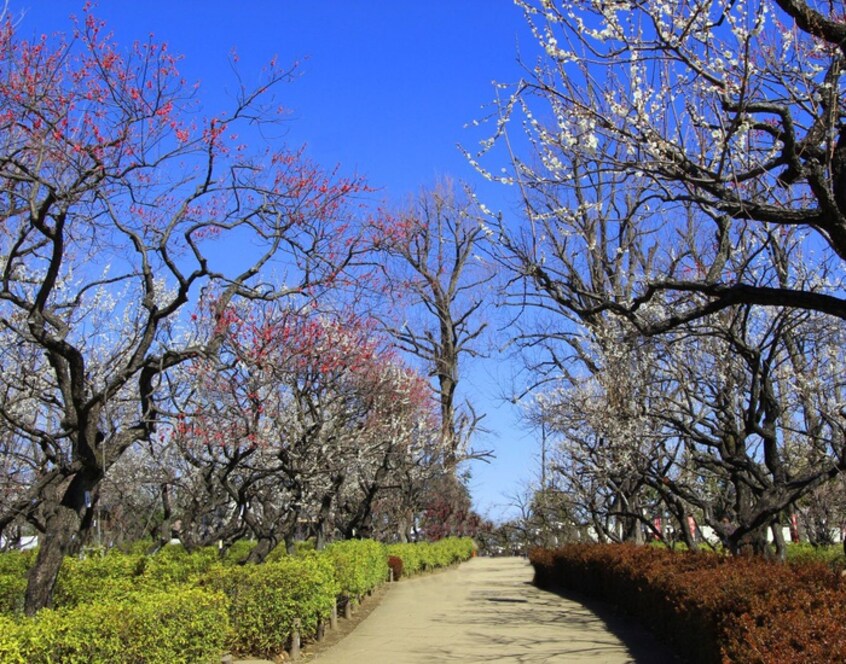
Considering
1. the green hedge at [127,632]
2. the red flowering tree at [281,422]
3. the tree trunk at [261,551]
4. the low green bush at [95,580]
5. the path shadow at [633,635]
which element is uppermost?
the red flowering tree at [281,422]

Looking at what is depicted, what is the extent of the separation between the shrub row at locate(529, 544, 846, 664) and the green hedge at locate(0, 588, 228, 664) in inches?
170

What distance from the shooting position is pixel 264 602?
9.85 meters

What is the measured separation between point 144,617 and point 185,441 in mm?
8195

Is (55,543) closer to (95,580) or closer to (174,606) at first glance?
(174,606)

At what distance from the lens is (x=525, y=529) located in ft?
148

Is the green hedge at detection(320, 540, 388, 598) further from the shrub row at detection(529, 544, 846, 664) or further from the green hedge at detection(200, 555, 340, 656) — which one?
the shrub row at detection(529, 544, 846, 664)

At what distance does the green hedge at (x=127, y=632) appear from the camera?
18.7ft

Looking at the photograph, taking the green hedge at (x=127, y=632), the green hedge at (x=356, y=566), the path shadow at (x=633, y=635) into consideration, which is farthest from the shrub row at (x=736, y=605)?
the green hedge at (x=356, y=566)

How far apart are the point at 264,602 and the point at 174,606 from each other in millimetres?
2901

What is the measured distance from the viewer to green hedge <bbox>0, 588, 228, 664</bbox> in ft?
18.7

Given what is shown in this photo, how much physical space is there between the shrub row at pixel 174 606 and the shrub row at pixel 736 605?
4.35 m

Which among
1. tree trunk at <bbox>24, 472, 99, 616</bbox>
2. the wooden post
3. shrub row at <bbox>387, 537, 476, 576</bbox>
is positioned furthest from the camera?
shrub row at <bbox>387, 537, 476, 576</bbox>

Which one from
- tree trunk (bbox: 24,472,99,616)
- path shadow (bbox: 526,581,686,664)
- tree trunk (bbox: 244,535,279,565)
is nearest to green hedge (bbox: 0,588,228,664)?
tree trunk (bbox: 24,472,99,616)

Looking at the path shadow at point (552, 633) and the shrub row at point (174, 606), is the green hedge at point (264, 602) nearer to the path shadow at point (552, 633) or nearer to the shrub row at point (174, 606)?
the shrub row at point (174, 606)
